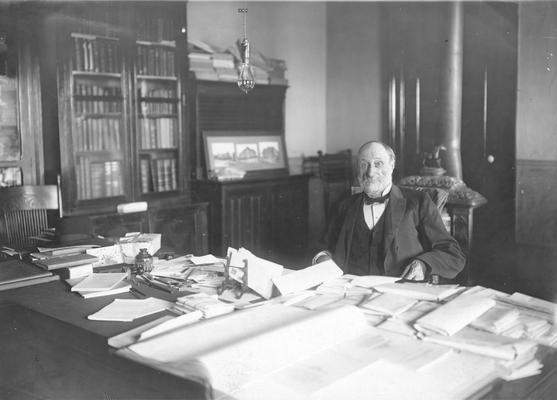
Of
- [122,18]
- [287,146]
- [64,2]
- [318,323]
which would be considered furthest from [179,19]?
[318,323]

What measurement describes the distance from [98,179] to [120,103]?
1.93ft

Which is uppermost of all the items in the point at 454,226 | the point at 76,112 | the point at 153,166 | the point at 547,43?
the point at 547,43

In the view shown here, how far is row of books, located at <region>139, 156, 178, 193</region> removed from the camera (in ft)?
15.0

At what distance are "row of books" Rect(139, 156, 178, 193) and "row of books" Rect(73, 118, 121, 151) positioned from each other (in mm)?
327

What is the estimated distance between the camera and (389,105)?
5938mm

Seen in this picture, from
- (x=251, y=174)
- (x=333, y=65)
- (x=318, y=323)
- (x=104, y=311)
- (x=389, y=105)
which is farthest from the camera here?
(x=333, y=65)

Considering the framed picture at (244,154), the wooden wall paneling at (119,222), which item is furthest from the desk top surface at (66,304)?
the framed picture at (244,154)

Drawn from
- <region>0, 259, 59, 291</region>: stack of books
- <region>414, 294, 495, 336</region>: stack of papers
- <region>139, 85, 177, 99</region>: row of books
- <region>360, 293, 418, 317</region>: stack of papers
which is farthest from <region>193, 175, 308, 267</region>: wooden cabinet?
<region>414, 294, 495, 336</region>: stack of papers

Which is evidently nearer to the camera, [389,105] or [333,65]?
[389,105]

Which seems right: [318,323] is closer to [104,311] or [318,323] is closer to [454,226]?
[104,311]

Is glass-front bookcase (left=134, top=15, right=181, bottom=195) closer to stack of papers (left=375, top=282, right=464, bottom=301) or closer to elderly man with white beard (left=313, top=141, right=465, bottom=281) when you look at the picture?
elderly man with white beard (left=313, top=141, right=465, bottom=281)

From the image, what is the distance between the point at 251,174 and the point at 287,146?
909 mm

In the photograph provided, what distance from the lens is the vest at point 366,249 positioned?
107 inches

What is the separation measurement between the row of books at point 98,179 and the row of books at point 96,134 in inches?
4.2
